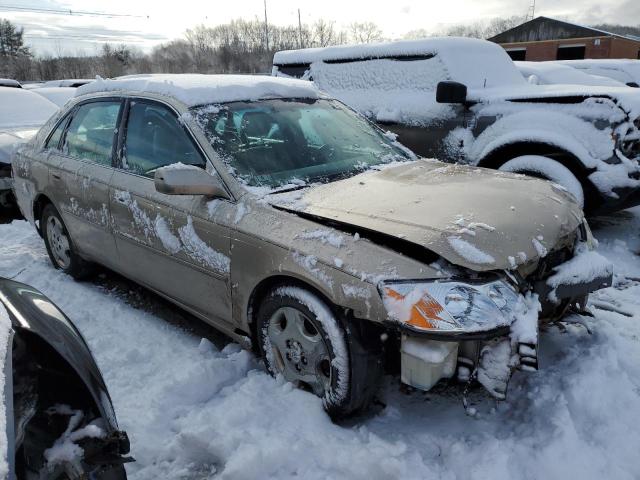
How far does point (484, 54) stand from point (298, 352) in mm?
5261

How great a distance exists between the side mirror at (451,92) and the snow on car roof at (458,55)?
615 millimetres

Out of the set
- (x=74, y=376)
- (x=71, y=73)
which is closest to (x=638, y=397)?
(x=74, y=376)

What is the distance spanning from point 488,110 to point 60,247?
439 cm

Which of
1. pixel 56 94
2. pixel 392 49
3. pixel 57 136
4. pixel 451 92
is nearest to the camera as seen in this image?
pixel 57 136

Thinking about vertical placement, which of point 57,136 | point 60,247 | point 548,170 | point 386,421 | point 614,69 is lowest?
point 386,421

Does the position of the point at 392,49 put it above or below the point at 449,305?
above

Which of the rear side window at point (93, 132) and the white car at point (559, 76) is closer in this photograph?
the rear side window at point (93, 132)

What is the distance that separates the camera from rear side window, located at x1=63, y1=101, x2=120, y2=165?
3.73 metres

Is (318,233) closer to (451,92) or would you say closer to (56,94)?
(451,92)

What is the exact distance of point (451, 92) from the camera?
207 inches

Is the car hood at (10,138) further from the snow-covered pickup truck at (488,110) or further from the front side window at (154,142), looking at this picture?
the snow-covered pickup truck at (488,110)

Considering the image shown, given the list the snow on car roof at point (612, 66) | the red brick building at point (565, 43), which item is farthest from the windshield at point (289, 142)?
the red brick building at point (565, 43)

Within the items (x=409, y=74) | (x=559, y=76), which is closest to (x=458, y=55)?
(x=409, y=74)

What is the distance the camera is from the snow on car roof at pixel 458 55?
595cm
